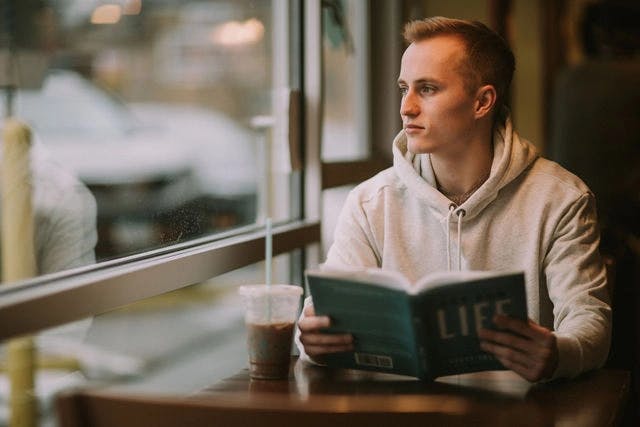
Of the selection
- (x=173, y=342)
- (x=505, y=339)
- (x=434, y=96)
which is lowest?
(x=173, y=342)

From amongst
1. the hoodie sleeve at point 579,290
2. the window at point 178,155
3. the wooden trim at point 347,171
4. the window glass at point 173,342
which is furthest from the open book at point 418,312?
the window glass at point 173,342

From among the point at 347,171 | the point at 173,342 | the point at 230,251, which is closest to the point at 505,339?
the point at 230,251

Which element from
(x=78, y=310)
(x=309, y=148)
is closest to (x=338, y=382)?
(x=78, y=310)

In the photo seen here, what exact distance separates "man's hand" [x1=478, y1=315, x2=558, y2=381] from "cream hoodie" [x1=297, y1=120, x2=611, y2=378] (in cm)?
22

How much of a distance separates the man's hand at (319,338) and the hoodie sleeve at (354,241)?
312 millimetres

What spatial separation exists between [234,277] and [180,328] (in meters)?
1.53

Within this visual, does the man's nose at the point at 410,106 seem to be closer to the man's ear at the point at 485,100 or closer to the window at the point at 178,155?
the man's ear at the point at 485,100

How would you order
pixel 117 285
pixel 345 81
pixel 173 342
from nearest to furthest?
pixel 117 285
pixel 345 81
pixel 173 342

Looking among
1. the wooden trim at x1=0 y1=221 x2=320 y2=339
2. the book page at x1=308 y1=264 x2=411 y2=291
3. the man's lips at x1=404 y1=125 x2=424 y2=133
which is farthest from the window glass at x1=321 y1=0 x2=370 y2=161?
the book page at x1=308 y1=264 x2=411 y2=291

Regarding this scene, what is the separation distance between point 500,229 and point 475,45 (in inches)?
14.7

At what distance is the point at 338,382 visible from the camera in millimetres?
1635

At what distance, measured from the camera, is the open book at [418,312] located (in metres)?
1.45

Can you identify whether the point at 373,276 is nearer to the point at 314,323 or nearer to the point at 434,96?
the point at 314,323

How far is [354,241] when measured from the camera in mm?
1982
